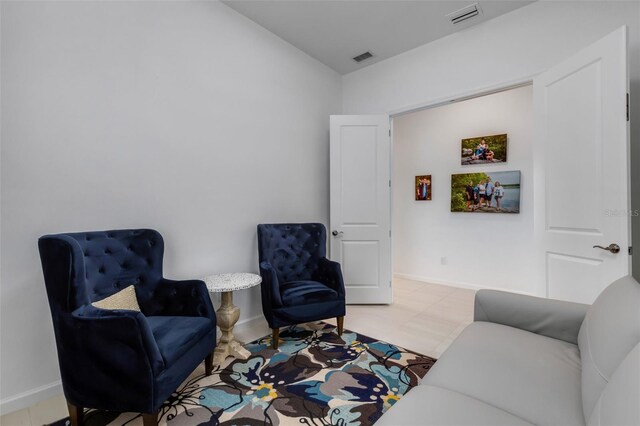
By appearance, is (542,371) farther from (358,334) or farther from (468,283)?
(468,283)

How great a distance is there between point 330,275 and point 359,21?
2.58 metres

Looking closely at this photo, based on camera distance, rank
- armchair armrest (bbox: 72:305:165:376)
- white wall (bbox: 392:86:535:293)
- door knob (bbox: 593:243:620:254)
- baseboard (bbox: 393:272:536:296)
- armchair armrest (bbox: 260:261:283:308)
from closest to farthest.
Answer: armchair armrest (bbox: 72:305:165:376), door knob (bbox: 593:243:620:254), armchair armrest (bbox: 260:261:283:308), white wall (bbox: 392:86:535:293), baseboard (bbox: 393:272:536:296)

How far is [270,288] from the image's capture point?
2.30 m

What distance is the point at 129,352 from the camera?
4.34ft

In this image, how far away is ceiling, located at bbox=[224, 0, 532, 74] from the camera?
2.62 metres

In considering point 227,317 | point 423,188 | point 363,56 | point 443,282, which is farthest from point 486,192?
point 227,317

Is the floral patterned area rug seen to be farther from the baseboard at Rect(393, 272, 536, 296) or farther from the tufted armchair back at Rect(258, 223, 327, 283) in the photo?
the baseboard at Rect(393, 272, 536, 296)

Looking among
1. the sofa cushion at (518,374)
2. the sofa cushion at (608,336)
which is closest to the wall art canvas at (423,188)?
the sofa cushion at (518,374)

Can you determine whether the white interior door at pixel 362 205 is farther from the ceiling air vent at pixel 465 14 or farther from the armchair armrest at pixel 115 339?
the armchair armrest at pixel 115 339

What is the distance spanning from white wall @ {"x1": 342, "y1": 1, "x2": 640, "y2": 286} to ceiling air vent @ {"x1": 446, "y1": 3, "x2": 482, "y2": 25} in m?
0.19

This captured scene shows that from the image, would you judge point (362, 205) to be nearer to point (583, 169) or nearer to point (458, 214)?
point (458, 214)

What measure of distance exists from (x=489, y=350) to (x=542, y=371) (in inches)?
8.0

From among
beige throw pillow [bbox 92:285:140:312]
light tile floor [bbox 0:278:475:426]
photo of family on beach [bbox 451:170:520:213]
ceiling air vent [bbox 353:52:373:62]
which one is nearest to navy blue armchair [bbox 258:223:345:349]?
light tile floor [bbox 0:278:475:426]

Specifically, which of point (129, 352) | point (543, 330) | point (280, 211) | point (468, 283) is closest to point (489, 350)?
point (543, 330)
